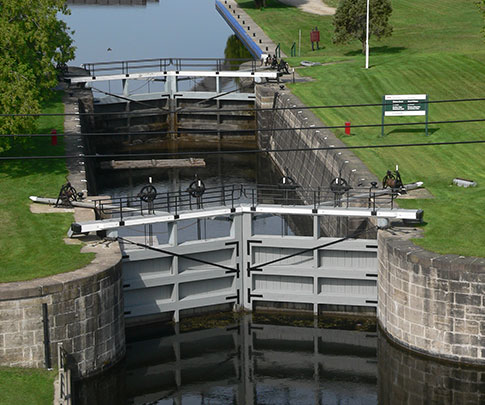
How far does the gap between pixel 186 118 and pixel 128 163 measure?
783 centimetres

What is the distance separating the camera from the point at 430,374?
99.1 ft

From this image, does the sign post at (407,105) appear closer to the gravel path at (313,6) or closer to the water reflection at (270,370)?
the water reflection at (270,370)

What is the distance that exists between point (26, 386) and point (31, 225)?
7861 millimetres

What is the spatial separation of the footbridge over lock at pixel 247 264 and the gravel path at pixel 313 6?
52.5m

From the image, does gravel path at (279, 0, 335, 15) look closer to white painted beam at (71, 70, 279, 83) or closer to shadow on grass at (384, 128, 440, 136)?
white painted beam at (71, 70, 279, 83)

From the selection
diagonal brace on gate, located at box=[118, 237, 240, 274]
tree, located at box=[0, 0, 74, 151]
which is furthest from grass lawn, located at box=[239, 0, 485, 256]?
tree, located at box=[0, 0, 74, 151]

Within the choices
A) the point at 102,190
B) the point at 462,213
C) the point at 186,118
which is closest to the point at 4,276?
the point at 462,213

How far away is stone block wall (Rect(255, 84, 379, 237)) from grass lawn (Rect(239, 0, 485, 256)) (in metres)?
0.92

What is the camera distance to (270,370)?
105 ft

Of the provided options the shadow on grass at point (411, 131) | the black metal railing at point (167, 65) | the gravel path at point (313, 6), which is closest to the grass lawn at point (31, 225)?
the shadow on grass at point (411, 131)

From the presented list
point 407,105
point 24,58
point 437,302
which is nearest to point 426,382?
point 437,302

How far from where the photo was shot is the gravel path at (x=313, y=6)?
86.2 m

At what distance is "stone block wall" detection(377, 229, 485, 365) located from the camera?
97.7ft

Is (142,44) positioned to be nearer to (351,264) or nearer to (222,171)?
(222,171)
